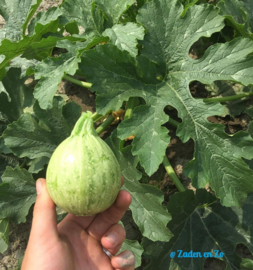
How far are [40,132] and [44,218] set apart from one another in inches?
33.2

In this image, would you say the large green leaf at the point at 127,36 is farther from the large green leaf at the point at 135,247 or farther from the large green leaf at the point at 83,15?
the large green leaf at the point at 135,247

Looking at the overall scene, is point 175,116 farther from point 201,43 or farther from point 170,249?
point 170,249

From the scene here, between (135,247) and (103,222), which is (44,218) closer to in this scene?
(103,222)

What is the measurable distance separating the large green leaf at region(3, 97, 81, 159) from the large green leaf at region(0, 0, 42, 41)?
883 mm

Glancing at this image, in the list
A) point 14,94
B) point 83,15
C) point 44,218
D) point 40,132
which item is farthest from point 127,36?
point 44,218

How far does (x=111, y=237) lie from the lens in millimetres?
1804

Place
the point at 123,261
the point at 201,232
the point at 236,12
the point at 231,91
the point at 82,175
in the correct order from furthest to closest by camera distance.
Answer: the point at 231,91, the point at 236,12, the point at 201,232, the point at 123,261, the point at 82,175

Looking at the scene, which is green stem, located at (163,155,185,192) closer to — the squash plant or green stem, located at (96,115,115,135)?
the squash plant

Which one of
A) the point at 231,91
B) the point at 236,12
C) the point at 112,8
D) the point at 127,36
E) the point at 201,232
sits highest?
the point at 112,8

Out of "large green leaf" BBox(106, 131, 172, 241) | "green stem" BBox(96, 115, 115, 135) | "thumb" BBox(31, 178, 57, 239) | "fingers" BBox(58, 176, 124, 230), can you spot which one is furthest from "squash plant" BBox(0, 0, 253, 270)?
"thumb" BBox(31, 178, 57, 239)

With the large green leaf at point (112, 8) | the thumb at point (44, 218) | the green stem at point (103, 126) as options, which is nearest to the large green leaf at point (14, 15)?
the large green leaf at point (112, 8)

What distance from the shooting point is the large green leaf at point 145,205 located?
6.66 feet

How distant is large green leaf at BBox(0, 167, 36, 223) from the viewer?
7.24ft

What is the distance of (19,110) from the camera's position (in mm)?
2650
